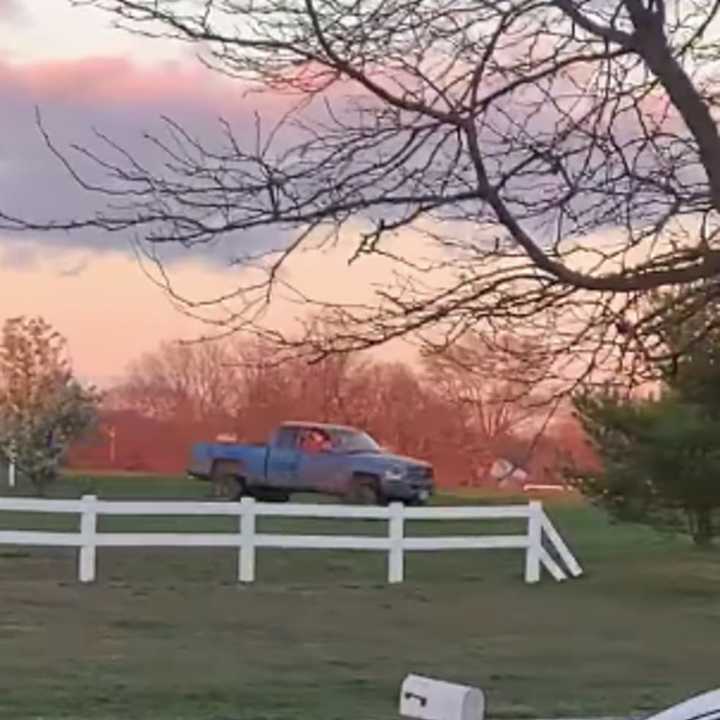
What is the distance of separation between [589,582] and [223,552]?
6.44 meters

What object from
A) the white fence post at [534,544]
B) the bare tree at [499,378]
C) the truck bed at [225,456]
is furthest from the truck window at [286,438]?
the bare tree at [499,378]

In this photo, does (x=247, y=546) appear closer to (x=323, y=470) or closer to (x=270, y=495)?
(x=323, y=470)

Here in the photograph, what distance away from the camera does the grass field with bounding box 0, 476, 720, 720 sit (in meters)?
14.6

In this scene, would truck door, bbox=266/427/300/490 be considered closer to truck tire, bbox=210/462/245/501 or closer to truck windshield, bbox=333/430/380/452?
truck tire, bbox=210/462/245/501

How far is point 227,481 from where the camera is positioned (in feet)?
146

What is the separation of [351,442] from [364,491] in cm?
168

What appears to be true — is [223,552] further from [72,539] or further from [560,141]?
[560,141]

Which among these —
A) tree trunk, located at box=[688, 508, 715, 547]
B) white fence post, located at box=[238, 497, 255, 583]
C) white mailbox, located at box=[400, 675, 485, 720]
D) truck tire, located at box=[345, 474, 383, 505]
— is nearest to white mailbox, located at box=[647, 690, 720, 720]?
white mailbox, located at box=[400, 675, 485, 720]

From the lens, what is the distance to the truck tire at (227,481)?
44.0 meters

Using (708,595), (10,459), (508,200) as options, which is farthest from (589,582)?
(10,459)

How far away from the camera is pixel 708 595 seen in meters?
25.2

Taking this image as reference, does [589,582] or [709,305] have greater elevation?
[709,305]

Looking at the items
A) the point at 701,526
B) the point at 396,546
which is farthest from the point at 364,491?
the point at 396,546

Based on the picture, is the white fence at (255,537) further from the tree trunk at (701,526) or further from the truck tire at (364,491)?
the truck tire at (364,491)
